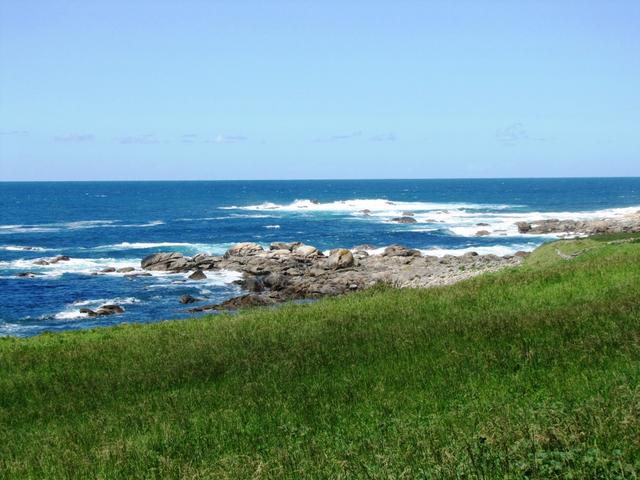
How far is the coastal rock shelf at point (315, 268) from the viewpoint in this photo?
142 ft

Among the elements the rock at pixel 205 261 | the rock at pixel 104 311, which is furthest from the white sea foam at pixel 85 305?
the rock at pixel 205 261

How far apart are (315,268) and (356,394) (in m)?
40.8

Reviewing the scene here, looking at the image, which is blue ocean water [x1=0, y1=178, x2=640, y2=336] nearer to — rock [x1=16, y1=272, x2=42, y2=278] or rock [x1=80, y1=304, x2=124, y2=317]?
rock [x1=80, y1=304, x2=124, y2=317]

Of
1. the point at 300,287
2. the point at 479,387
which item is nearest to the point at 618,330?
the point at 479,387

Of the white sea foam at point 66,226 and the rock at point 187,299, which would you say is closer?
the rock at point 187,299

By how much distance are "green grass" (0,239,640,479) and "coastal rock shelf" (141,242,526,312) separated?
20080 mm

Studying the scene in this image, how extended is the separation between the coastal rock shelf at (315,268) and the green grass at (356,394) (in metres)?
20.1

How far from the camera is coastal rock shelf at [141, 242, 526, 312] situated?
43.3m

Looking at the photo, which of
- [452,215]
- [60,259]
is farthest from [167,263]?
[452,215]

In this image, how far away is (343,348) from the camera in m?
15.5

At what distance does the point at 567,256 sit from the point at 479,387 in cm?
2632

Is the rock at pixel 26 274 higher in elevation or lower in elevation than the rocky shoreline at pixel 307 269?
lower

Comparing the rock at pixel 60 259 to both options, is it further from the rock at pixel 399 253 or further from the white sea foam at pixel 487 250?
the white sea foam at pixel 487 250

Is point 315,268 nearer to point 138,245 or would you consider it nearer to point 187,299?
point 187,299
